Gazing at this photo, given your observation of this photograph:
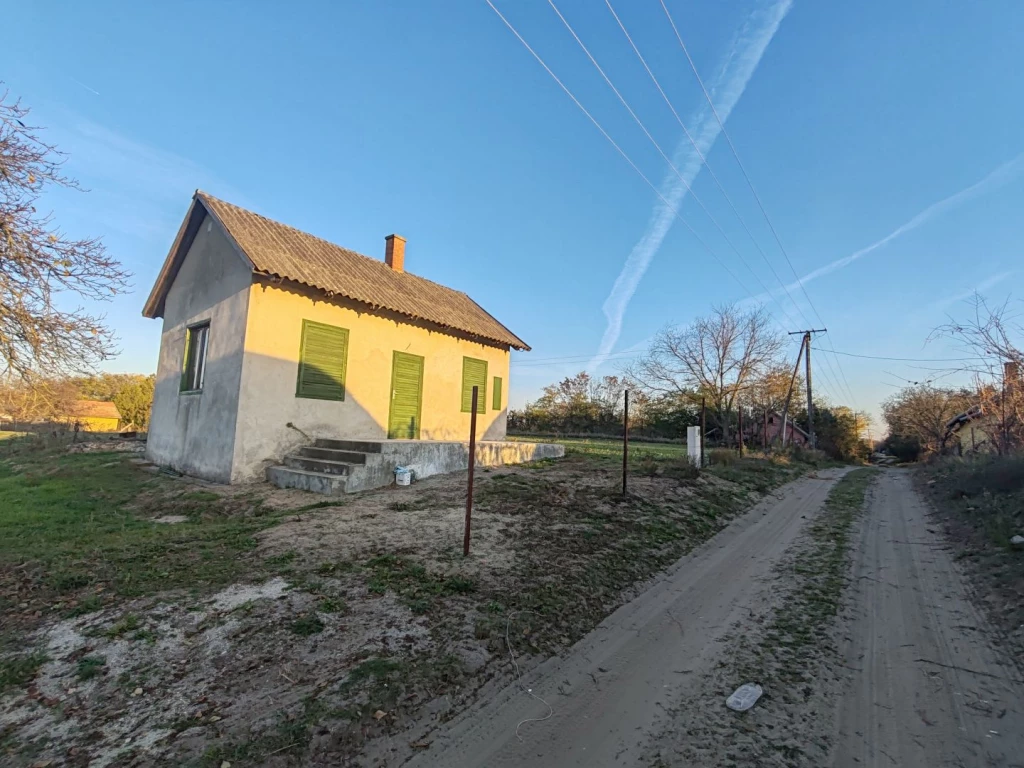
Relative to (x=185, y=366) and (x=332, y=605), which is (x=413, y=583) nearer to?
(x=332, y=605)

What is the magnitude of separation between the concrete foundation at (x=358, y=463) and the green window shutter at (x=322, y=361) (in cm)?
115

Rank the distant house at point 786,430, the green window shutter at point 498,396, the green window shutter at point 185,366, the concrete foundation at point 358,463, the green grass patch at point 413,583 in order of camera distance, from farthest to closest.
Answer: the distant house at point 786,430 < the green window shutter at point 498,396 < the green window shutter at point 185,366 < the concrete foundation at point 358,463 < the green grass patch at point 413,583

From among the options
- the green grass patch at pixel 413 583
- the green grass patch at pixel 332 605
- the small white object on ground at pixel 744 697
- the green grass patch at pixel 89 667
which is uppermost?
the green grass patch at pixel 413 583

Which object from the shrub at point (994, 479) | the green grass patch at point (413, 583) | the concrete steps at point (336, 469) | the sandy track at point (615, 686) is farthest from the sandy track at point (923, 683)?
the concrete steps at point (336, 469)

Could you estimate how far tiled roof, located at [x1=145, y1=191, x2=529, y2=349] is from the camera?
10.6m

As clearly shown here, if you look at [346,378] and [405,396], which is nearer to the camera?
[346,378]

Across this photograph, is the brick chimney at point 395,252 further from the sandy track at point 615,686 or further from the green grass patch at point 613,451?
the sandy track at point 615,686

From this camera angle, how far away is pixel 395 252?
16375 mm

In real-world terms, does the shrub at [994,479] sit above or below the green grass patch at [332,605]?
above

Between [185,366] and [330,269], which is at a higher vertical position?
[330,269]

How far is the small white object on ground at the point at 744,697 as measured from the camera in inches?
118

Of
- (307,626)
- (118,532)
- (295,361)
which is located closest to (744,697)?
(307,626)

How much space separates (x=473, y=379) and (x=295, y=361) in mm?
5485

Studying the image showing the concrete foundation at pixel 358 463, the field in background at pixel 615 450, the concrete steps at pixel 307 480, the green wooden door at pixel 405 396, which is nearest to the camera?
the concrete steps at pixel 307 480
